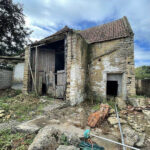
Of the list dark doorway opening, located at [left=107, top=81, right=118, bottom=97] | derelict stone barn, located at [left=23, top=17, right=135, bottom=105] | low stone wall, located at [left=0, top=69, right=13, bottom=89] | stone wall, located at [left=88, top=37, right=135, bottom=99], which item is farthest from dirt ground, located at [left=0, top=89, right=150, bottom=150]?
low stone wall, located at [left=0, top=69, right=13, bottom=89]

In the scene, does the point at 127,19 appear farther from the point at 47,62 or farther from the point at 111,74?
the point at 47,62

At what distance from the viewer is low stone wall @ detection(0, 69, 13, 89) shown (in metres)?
8.59

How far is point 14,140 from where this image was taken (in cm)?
218

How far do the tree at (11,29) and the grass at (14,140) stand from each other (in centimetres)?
1273

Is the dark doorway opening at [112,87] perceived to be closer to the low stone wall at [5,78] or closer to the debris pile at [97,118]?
the debris pile at [97,118]

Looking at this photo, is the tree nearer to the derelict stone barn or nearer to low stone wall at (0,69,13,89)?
low stone wall at (0,69,13,89)

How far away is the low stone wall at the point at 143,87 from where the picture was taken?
640 centimetres

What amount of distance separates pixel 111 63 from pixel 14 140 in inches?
248

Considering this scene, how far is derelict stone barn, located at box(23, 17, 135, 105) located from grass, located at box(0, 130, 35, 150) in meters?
2.82

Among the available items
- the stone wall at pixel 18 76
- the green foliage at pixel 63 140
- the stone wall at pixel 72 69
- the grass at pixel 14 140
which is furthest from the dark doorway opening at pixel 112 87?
the stone wall at pixel 18 76

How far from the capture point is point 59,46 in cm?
735

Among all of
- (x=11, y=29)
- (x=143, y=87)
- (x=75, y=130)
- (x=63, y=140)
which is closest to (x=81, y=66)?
(x=75, y=130)

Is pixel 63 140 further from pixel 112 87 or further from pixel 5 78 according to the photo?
pixel 5 78

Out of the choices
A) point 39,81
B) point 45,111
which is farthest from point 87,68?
point 45,111
